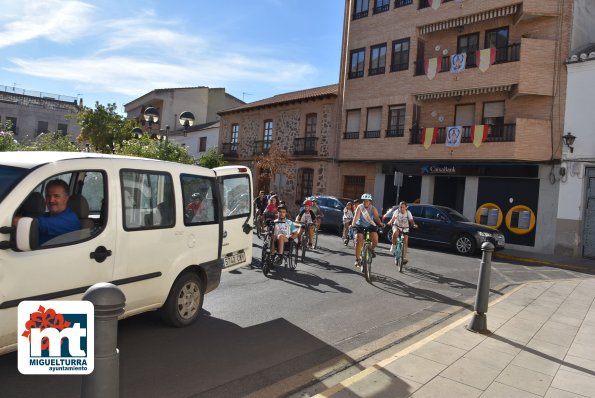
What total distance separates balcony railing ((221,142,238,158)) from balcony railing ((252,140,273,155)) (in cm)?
221

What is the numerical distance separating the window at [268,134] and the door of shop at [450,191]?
40.3ft

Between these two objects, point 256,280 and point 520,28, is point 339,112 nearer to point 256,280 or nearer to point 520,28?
point 520,28

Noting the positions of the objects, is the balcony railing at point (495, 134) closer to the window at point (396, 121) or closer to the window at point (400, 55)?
the window at point (396, 121)

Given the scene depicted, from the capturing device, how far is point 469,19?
19.9m

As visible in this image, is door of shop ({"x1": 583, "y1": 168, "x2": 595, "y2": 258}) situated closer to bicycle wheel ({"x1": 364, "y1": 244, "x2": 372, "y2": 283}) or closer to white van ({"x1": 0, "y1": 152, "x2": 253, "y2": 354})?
bicycle wheel ({"x1": 364, "y1": 244, "x2": 372, "y2": 283})

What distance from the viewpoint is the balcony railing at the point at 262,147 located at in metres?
30.1

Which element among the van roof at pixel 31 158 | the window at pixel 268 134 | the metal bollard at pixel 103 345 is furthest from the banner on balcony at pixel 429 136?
the metal bollard at pixel 103 345

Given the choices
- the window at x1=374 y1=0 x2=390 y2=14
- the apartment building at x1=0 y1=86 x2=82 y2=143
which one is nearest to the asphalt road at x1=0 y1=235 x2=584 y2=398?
the window at x1=374 y1=0 x2=390 y2=14

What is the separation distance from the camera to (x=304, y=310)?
265 inches

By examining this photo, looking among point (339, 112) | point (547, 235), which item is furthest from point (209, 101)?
point (547, 235)

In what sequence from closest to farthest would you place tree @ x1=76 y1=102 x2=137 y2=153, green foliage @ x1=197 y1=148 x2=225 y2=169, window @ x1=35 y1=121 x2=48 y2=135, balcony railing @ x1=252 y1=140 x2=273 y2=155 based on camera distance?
green foliage @ x1=197 y1=148 x2=225 y2=169 < balcony railing @ x1=252 y1=140 x2=273 y2=155 < tree @ x1=76 y1=102 x2=137 y2=153 < window @ x1=35 y1=121 x2=48 y2=135

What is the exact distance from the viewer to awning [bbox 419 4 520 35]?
1853cm

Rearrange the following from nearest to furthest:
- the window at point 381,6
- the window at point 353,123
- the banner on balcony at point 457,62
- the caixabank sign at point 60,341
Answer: the caixabank sign at point 60,341, the banner on balcony at point 457,62, the window at point 381,6, the window at point 353,123

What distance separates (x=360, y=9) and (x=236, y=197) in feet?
69.8
